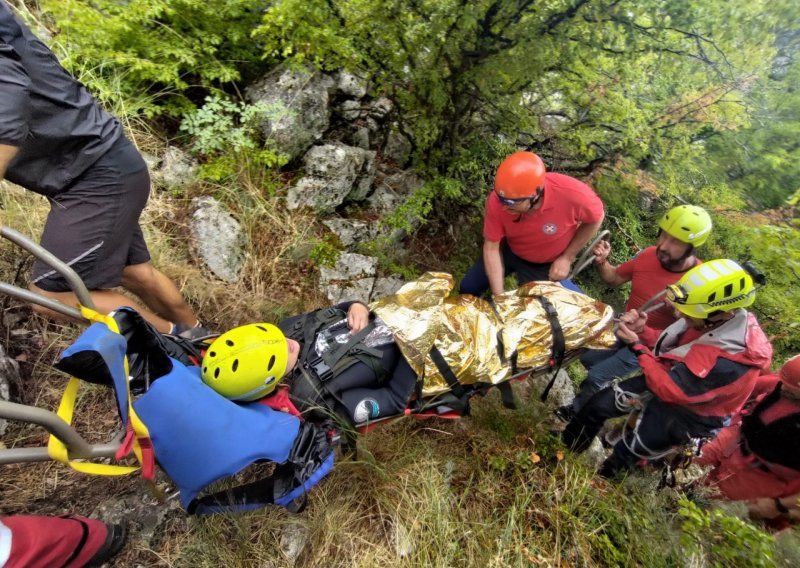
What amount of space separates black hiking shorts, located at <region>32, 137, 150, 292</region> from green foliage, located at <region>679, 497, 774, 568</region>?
11.0 feet

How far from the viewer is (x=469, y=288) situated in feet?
12.9

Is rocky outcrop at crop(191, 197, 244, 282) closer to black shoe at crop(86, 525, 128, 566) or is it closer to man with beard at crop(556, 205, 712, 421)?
black shoe at crop(86, 525, 128, 566)

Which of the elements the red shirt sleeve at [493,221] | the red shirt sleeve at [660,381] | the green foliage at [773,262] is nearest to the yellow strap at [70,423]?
the red shirt sleeve at [493,221]

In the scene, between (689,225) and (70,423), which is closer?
(70,423)

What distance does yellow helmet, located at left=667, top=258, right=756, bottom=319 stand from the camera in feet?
7.27

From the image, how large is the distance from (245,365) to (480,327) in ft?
4.59

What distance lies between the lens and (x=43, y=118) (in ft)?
6.23

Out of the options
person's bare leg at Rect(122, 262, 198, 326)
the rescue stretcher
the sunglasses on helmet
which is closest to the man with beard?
the sunglasses on helmet

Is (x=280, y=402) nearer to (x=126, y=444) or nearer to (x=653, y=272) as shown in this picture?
(x=126, y=444)

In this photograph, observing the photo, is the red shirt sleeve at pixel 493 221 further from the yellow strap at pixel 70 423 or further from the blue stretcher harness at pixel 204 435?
the yellow strap at pixel 70 423

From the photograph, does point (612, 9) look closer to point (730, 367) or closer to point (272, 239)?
point (730, 367)

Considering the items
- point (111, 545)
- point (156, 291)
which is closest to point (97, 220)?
point (156, 291)

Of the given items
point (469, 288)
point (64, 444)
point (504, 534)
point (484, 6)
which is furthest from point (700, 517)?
point (484, 6)

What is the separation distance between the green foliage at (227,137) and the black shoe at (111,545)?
2.81 meters
